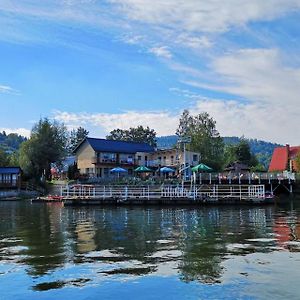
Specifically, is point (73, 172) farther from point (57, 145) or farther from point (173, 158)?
point (173, 158)

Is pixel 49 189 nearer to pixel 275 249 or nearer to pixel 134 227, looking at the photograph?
pixel 134 227

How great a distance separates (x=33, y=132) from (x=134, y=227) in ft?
206

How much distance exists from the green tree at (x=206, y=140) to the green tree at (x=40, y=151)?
25069mm

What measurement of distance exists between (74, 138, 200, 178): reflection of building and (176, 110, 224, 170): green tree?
10.3 feet

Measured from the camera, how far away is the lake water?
11602mm

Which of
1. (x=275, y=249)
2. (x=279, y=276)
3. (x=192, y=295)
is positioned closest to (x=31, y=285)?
(x=192, y=295)

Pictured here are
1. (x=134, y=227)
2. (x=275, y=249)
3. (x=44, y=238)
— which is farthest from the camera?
(x=134, y=227)

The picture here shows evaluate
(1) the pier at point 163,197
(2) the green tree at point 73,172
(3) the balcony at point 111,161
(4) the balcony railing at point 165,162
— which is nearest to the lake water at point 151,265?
(1) the pier at point 163,197

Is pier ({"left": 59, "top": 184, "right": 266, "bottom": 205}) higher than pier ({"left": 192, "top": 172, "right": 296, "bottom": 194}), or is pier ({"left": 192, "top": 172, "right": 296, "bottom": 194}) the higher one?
pier ({"left": 192, "top": 172, "right": 296, "bottom": 194})

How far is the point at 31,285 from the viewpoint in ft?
40.4

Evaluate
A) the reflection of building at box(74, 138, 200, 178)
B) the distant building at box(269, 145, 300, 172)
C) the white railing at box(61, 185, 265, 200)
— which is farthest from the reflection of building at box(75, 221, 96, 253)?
the distant building at box(269, 145, 300, 172)

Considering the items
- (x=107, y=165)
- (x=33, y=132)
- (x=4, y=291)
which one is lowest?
(x=4, y=291)

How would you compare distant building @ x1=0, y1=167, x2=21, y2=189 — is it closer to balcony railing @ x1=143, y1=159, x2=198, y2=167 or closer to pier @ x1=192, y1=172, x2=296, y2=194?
balcony railing @ x1=143, y1=159, x2=198, y2=167

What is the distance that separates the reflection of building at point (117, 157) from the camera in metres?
83.2
